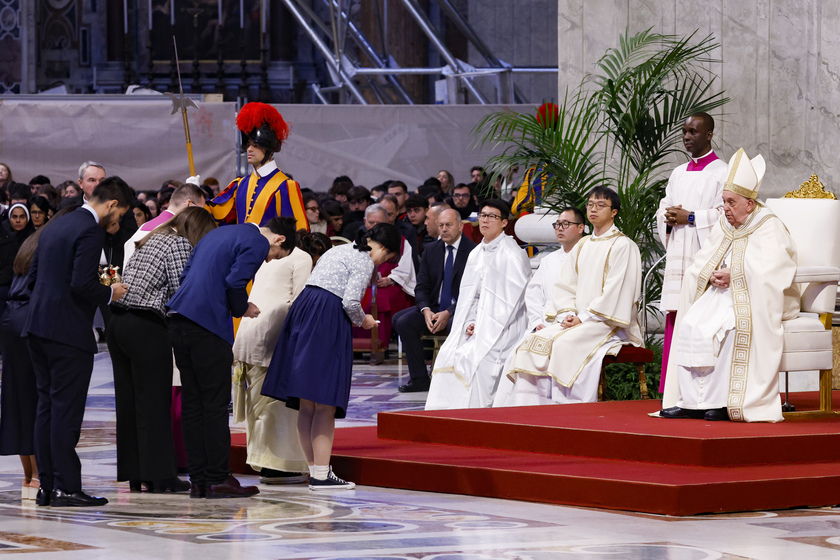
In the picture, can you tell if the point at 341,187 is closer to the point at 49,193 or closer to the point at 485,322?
the point at 49,193

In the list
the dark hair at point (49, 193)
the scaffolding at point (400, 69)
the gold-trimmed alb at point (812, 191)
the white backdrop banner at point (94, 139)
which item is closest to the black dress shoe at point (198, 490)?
the gold-trimmed alb at point (812, 191)

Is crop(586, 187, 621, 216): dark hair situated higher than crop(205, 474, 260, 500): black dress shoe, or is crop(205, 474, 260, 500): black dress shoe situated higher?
crop(586, 187, 621, 216): dark hair

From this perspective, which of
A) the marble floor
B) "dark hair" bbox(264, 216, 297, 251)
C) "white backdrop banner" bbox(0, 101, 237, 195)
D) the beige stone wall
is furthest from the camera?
"white backdrop banner" bbox(0, 101, 237, 195)

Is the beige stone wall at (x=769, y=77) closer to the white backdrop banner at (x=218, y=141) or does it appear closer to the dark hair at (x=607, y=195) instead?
the dark hair at (x=607, y=195)

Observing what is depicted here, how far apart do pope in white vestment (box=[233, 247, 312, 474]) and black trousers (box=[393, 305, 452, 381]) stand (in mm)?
3979

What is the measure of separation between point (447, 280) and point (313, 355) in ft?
13.8

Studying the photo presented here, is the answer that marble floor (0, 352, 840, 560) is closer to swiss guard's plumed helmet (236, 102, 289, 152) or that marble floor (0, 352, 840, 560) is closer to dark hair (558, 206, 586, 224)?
swiss guard's plumed helmet (236, 102, 289, 152)

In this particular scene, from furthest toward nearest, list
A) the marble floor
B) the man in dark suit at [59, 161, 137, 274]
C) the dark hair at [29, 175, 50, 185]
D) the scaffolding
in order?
the scaffolding, the dark hair at [29, 175, 50, 185], the man in dark suit at [59, 161, 137, 274], the marble floor

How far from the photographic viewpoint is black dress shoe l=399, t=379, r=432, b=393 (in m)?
10.2

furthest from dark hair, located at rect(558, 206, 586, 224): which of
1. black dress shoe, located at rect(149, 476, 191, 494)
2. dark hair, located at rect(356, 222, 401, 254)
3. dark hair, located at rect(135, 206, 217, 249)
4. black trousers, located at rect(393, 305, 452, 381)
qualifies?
black dress shoe, located at rect(149, 476, 191, 494)

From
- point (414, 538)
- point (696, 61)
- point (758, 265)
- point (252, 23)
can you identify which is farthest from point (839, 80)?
point (252, 23)

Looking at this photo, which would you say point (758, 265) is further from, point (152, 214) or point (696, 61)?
point (152, 214)

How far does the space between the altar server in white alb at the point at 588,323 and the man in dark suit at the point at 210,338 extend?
2.64 m

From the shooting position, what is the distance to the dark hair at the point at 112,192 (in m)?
5.75
